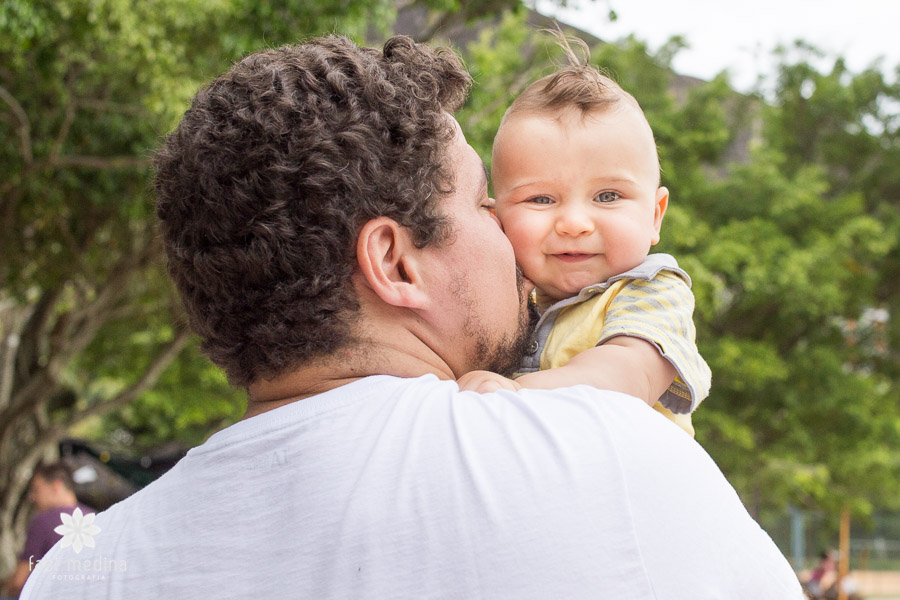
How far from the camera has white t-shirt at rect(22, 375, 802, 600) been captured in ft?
4.10

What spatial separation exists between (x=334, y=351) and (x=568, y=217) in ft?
2.33

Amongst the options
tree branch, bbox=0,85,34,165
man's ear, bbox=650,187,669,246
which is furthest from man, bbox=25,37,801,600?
tree branch, bbox=0,85,34,165

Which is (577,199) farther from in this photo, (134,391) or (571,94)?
(134,391)

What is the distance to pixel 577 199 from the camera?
2.11m

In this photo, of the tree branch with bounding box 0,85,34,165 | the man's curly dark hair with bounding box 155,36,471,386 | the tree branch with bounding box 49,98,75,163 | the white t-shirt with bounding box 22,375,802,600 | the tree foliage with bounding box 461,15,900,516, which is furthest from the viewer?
the tree foliage with bounding box 461,15,900,516

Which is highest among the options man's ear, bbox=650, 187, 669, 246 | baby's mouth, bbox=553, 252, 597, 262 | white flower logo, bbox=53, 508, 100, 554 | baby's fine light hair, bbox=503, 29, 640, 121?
baby's fine light hair, bbox=503, 29, 640, 121

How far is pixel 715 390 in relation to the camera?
1814cm

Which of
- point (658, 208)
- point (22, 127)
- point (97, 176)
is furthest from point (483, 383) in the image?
point (97, 176)

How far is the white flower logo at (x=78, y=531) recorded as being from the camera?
5.03 ft

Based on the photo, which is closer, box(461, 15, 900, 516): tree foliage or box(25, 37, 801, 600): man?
box(25, 37, 801, 600): man

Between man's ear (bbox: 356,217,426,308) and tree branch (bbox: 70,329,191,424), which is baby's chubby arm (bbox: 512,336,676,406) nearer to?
man's ear (bbox: 356,217,426,308)

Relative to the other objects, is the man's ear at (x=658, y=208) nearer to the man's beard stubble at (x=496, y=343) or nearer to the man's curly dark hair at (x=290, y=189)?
the man's beard stubble at (x=496, y=343)

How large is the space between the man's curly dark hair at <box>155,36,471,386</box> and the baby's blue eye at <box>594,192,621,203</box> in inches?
22.5

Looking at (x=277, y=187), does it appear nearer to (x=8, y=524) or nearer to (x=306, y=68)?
(x=306, y=68)
